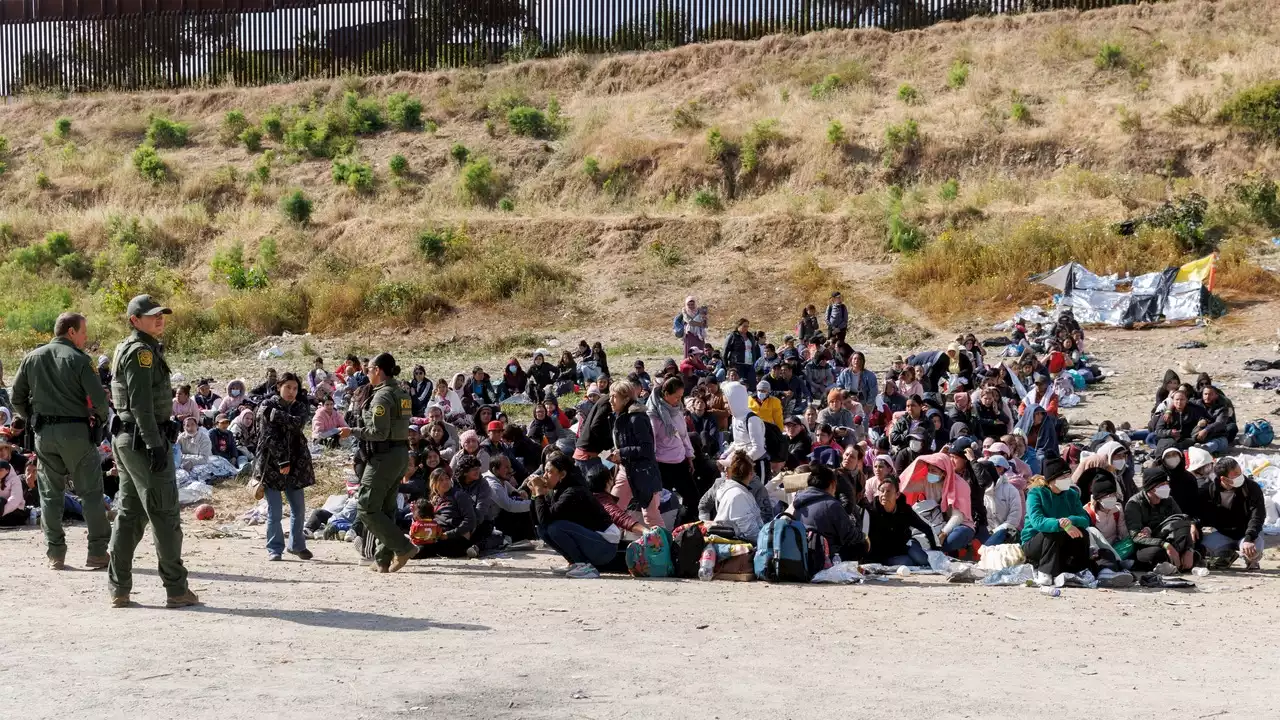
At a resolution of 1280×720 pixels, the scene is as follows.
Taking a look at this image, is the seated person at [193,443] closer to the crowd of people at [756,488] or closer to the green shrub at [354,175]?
the crowd of people at [756,488]

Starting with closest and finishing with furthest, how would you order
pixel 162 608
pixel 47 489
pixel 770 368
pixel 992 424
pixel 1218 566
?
pixel 162 608
pixel 47 489
pixel 1218 566
pixel 992 424
pixel 770 368

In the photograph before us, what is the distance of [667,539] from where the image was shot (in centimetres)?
1006

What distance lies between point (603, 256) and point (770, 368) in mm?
14397

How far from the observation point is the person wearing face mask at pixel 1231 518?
10695 mm

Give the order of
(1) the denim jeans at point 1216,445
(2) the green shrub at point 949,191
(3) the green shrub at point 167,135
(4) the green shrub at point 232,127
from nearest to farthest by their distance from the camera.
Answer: (1) the denim jeans at point 1216,445 < (2) the green shrub at point 949,191 < (4) the green shrub at point 232,127 < (3) the green shrub at point 167,135

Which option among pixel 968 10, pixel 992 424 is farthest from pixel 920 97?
pixel 992 424

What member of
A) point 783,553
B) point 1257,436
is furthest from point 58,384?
point 1257,436

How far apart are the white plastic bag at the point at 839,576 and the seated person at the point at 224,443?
28.4 feet

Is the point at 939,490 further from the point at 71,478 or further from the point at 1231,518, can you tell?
the point at 71,478

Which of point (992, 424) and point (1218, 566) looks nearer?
point (1218, 566)

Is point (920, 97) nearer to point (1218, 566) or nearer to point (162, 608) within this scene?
point (1218, 566)

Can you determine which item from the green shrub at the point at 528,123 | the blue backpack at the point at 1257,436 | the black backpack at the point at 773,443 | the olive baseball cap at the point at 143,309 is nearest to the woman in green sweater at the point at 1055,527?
the black backpack at the point at 773,443

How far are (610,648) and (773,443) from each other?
6958 mm

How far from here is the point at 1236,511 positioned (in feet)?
35.5
